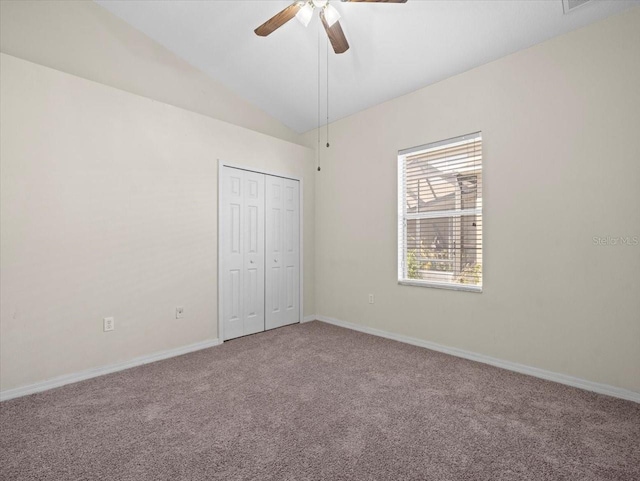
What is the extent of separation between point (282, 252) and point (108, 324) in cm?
209

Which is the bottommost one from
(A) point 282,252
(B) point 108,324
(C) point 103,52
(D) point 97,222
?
(B) point 108,324

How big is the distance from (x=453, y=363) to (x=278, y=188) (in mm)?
2883

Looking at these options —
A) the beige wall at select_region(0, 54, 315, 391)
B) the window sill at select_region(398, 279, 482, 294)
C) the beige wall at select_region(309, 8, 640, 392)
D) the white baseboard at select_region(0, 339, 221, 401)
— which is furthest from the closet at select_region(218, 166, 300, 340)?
the window sill at select_region(398, 279, 482, 294)

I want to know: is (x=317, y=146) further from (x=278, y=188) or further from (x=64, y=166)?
(x=64, y=166)

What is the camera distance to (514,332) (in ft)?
9.36

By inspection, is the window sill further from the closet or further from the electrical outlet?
the electrical outlet

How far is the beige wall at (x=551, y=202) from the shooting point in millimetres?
2346

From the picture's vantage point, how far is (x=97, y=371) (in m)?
2.77

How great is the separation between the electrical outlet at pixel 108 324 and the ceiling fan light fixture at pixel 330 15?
306 centimetres

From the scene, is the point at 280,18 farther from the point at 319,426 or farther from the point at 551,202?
the point at 319,426

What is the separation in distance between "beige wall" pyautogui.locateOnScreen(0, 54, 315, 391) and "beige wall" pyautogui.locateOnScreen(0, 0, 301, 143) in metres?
0.38

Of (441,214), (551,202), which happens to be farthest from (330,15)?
(551,202)

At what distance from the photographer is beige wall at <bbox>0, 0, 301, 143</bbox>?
2719 millimetres

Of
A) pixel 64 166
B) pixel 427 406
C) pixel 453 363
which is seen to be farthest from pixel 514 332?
pixel 64 166
